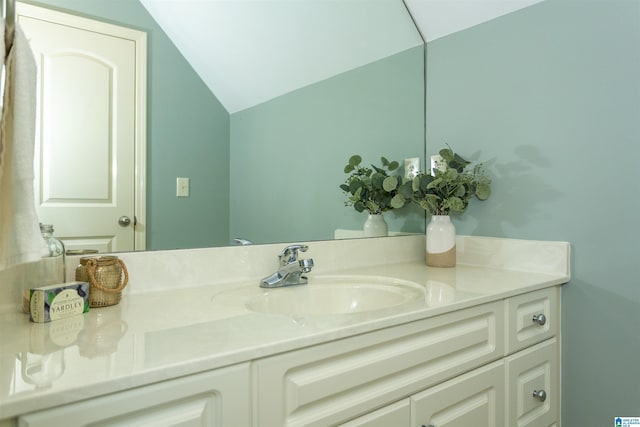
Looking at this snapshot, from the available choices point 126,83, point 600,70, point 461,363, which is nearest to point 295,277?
point 461,363

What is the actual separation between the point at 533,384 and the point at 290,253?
833 mm

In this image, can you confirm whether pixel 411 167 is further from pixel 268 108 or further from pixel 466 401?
pixel 466 401

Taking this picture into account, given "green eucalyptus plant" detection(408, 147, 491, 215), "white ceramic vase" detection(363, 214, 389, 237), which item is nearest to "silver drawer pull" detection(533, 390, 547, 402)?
"green eucalyptus plant" detection(408, 147, 491, 215)

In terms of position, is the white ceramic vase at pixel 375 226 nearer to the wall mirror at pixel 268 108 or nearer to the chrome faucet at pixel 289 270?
the wall mirror at pixel 268 108

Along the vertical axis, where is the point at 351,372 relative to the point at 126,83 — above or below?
below

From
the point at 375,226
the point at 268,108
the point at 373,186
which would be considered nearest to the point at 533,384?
the point at 375,226

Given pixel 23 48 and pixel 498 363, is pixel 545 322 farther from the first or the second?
pixel 23 48

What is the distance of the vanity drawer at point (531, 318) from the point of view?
1108mm

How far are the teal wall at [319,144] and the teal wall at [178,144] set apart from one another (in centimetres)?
5

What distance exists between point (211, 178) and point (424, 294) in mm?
691

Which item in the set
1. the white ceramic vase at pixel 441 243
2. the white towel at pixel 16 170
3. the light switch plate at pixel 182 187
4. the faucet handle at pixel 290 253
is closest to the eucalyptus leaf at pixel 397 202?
the white ceramic vase at pixel 441 243

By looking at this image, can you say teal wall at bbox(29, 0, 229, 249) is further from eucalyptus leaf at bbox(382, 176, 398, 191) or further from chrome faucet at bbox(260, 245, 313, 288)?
eucalyptus leaf at bbox(382, 176, 398, 191)

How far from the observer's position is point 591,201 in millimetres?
1269

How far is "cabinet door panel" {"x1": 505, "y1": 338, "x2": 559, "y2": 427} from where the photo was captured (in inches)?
43.9
